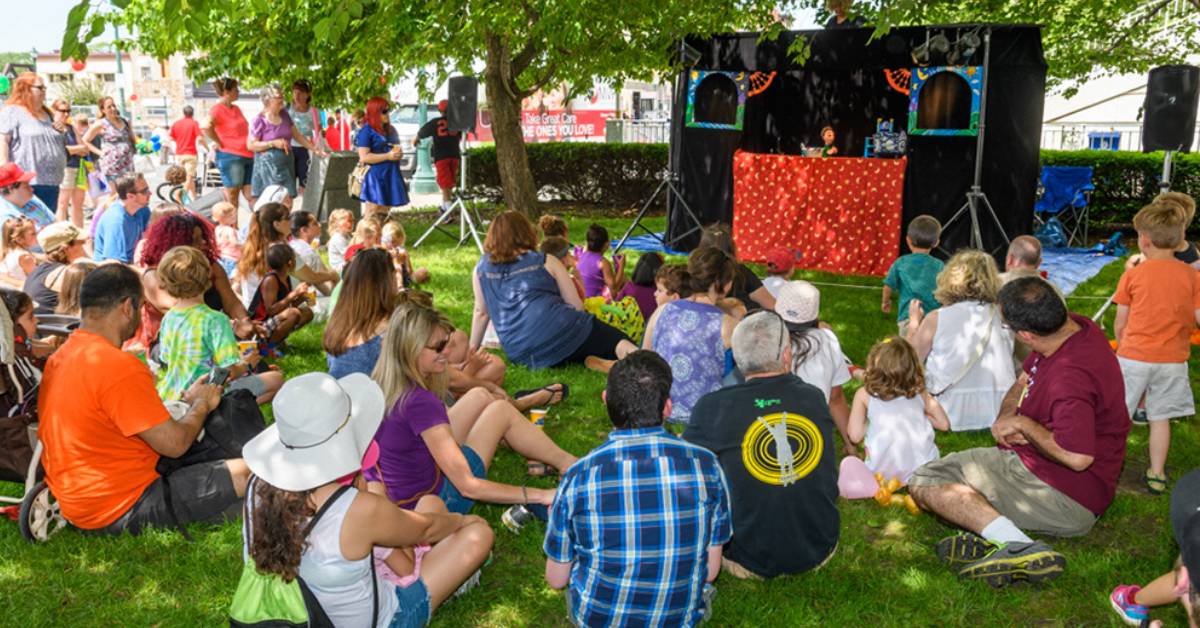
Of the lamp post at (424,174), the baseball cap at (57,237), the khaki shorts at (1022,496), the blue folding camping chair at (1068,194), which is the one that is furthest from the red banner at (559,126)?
the khaki shorts at (1022,496)

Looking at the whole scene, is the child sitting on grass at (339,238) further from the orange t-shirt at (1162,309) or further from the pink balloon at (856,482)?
the orange t-shirt at (1162,309)

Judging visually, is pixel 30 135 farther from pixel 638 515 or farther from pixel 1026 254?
pixel 1026 254

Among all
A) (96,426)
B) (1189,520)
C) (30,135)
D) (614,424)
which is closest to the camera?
(1189,520)

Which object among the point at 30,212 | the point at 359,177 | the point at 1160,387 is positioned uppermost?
the point at 359,177

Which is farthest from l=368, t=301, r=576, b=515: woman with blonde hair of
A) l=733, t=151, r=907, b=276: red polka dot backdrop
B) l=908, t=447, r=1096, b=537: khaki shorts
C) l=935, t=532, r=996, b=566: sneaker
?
l=733, t=151, r=907, b=276: red polka dot backdrop

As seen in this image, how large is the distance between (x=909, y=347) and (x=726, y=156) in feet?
24.8

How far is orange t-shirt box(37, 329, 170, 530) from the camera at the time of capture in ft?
12.9

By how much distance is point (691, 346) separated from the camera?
550 cm

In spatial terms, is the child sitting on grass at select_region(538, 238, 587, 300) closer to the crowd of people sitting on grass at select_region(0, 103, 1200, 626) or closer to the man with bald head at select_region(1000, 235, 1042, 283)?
the crowd of people sitting on grass at select_region(0, 103, 1200, 626)

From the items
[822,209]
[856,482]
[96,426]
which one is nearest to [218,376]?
[96,426]

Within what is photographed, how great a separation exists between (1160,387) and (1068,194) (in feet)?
29.2

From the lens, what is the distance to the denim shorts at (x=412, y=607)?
10.9 feet

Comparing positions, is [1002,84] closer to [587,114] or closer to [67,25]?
[67,25]

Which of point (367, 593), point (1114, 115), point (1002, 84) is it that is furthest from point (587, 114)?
point (367, 593)
